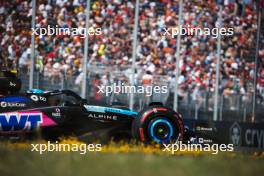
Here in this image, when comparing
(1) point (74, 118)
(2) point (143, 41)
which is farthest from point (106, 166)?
(2) point (143, 41)

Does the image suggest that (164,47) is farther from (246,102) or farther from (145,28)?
(246,102)

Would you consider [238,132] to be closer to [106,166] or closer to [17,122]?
[17,122]

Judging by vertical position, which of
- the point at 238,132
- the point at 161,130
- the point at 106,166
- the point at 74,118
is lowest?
the point at 238,132

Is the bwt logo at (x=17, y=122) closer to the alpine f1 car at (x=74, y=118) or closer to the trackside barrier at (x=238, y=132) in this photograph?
the alpine f1 car at (x=74, y=118)

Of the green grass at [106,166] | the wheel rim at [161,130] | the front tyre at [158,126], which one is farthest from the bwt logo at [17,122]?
the green grass at [106,166]

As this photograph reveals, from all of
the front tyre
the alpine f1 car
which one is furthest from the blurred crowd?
the front tyre

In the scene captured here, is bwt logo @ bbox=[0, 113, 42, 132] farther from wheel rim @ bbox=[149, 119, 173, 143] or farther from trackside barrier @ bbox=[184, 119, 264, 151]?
trackside barrier @ bbox=[184, 119, 264, 151]

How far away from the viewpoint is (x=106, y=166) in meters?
4.79

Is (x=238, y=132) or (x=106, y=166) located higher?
(x=106, y=166)

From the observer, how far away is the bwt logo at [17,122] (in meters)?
9.79

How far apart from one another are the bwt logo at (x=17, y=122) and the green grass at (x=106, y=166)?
4337 mm

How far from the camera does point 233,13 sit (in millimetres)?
16016

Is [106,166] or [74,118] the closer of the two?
[106,166]

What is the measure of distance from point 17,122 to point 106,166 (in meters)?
5.28
